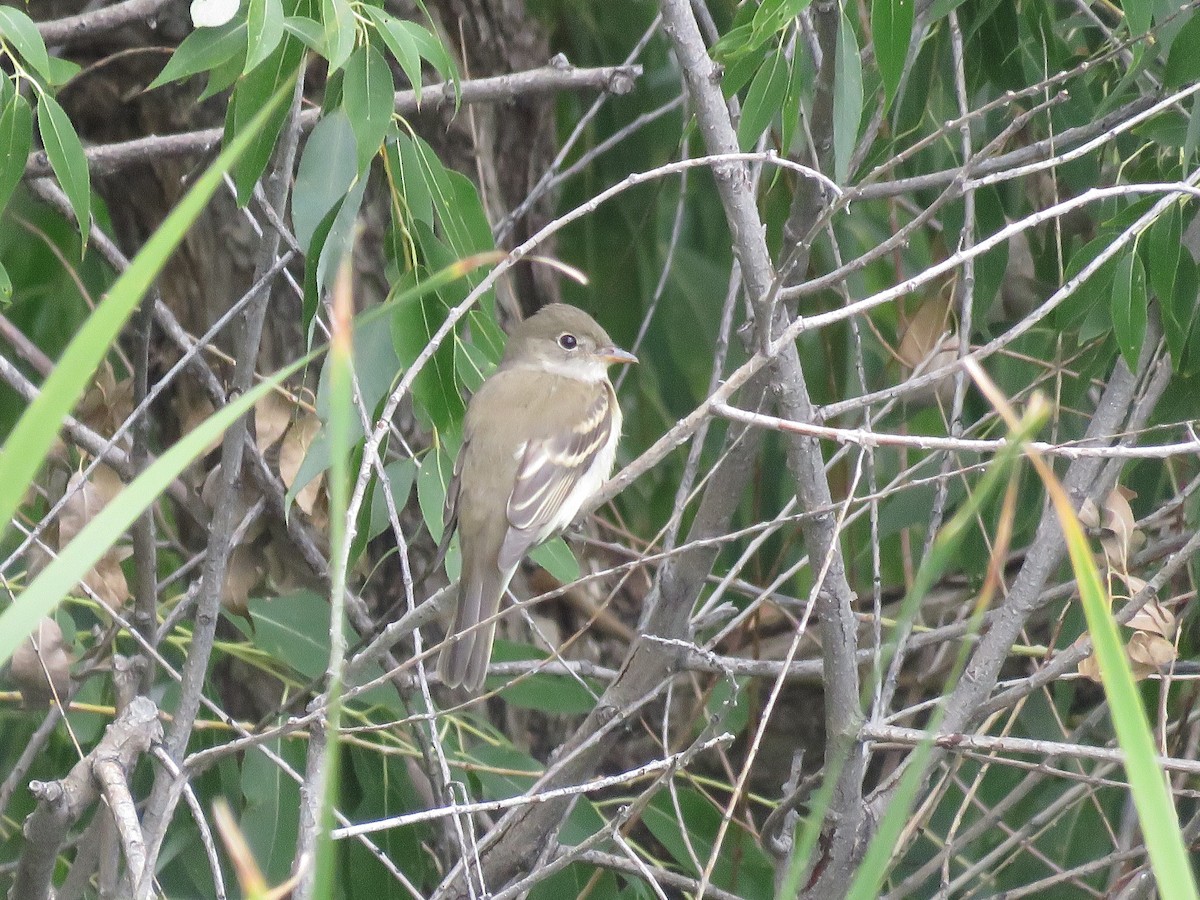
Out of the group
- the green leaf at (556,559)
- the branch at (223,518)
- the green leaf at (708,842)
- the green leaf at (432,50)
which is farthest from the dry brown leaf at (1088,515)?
the branch at (223,518)

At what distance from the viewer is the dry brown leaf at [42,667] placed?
9.87ft

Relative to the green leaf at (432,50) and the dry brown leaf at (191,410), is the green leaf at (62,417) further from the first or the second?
the dry brown leaf at (191,410)

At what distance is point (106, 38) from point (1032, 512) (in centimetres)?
304

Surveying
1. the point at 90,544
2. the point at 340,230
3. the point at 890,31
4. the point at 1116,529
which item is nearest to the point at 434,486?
the point at 340,230

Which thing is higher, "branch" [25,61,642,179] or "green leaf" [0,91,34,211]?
"green leaf" [0,91,34,211]

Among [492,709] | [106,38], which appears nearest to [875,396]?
[492,709]

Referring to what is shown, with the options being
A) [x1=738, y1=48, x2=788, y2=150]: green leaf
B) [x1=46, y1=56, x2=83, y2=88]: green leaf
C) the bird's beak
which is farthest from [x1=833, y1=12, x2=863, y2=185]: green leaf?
the bird's beak

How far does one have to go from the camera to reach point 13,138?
2600mm

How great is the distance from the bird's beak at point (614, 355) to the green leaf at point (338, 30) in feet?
6.65

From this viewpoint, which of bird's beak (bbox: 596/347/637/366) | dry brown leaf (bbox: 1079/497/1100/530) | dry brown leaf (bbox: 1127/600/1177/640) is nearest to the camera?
dry brown leaf (bbox: 1127/600/1177/640)

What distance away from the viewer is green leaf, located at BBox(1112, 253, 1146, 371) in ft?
9.50

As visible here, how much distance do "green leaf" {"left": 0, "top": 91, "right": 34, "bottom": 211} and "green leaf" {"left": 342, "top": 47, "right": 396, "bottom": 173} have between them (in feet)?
1.92

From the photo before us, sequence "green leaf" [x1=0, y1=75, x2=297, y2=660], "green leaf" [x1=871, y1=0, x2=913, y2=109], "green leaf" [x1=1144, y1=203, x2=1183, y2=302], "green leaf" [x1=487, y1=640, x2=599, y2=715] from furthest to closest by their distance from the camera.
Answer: "green leaf" [x1=487, y1=640, x2=599, y2=715]
"green leaf" [x1=1144, y1=203, x2=1183, y2=302]
"green leaf" [x1=871, y1=0, x2=913, y2=109]
"green leaf" [x1=0, y1=75, x2=297, y2=660]

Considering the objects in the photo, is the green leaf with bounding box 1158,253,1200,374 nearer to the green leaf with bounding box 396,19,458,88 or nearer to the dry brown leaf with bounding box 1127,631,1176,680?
the dry brown leaf with bounding box 1127,631,1176,680
